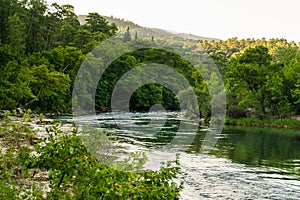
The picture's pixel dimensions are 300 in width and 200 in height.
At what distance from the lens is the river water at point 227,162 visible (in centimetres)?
1210

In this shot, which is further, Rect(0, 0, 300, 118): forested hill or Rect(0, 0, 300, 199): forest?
Rect(0, 0, 300, 118): forested hill

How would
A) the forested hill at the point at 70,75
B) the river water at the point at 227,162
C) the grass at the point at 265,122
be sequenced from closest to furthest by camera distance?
the river water at the point at 227,162 → the forested hill at the point at 70,75 → the grass at the point at 265,122

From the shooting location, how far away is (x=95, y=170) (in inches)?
178

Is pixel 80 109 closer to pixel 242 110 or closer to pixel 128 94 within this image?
pixel 128 94

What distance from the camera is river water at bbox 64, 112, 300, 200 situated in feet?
39.7

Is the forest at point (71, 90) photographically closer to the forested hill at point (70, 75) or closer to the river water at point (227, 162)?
the forested hill at point (70, 75)

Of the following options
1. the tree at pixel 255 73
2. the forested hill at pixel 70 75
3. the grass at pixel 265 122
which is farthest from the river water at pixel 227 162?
the tree at pixel 255 73

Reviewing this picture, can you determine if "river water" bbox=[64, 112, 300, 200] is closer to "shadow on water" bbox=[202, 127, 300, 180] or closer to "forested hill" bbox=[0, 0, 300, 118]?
"shadow on water" bbox=[202, 127, 300, 180]

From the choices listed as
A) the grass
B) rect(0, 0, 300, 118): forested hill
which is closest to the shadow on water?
the grass

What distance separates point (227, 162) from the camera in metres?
17.0

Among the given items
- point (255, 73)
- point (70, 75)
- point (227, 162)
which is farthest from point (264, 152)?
point (70, 75)

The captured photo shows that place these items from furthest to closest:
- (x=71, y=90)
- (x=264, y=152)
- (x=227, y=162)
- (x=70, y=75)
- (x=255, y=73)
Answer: (x=71, y=90) < (x=70, y=75) < (x=255, y=73) < (x=264, y=152) < (x=227, y=162)

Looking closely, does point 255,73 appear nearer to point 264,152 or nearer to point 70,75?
point 70,75

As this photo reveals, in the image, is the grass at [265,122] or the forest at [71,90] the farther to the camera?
the grass at [265,122]
